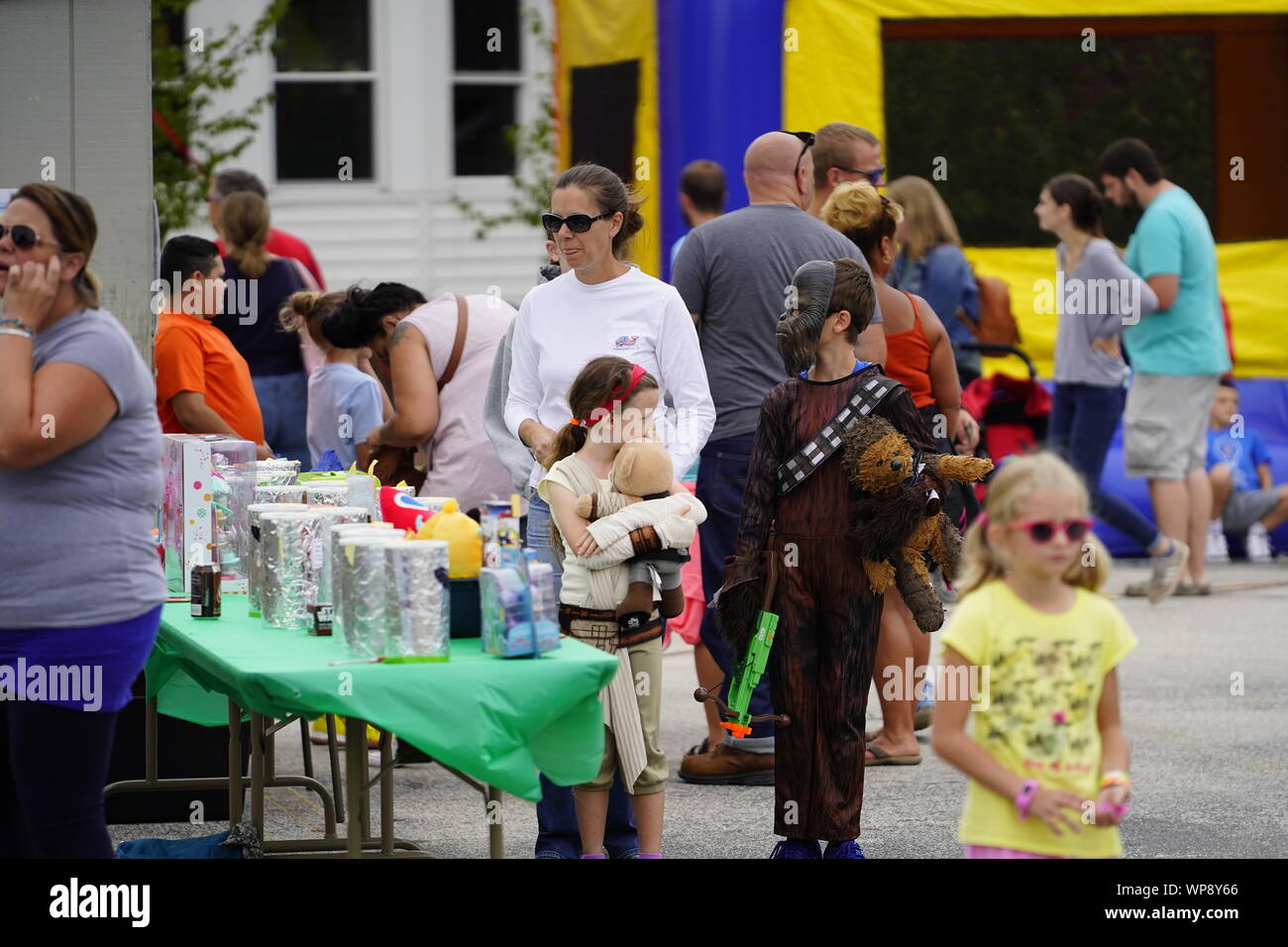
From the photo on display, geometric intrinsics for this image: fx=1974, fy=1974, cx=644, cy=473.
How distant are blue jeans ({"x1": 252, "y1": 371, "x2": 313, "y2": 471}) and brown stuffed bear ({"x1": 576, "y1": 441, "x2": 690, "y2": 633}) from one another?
3.75m

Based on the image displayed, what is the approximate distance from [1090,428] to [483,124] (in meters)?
9.43

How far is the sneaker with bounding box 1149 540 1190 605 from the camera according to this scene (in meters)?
10.7

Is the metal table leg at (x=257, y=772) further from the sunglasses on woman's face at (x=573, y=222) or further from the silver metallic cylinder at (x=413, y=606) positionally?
the sunglasses on woman's face at (x=573, y=222)

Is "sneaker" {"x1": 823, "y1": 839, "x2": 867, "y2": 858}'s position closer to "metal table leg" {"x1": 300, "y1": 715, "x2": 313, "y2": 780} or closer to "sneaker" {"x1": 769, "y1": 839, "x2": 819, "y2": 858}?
"sneaker" {"x1": 769, "y1": 839, "x2": 819, "y2": 858}

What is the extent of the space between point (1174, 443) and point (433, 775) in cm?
524

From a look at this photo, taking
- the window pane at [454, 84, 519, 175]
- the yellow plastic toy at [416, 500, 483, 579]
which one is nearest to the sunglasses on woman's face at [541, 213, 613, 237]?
the yellow plastic toy at [416, 500, 483, 579]

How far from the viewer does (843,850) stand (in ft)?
17.9

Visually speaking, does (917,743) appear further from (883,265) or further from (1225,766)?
(883,265)

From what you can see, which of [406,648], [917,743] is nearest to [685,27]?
[917,743]

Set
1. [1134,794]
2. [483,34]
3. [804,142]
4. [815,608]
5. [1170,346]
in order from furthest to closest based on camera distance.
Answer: [483,34] → [1170,346] → [804,142] → [1134,794] → [815,608]

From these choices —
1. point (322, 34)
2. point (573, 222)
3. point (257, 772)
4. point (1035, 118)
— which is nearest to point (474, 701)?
point (257, 772)

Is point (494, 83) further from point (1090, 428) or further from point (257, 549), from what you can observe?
point (257, 549)

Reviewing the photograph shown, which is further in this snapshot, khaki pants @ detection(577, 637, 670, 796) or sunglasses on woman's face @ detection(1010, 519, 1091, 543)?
khaki pants @ detection(577, 637, 670, 796)

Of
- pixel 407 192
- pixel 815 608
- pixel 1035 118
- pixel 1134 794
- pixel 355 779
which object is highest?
pixel 1035 118
